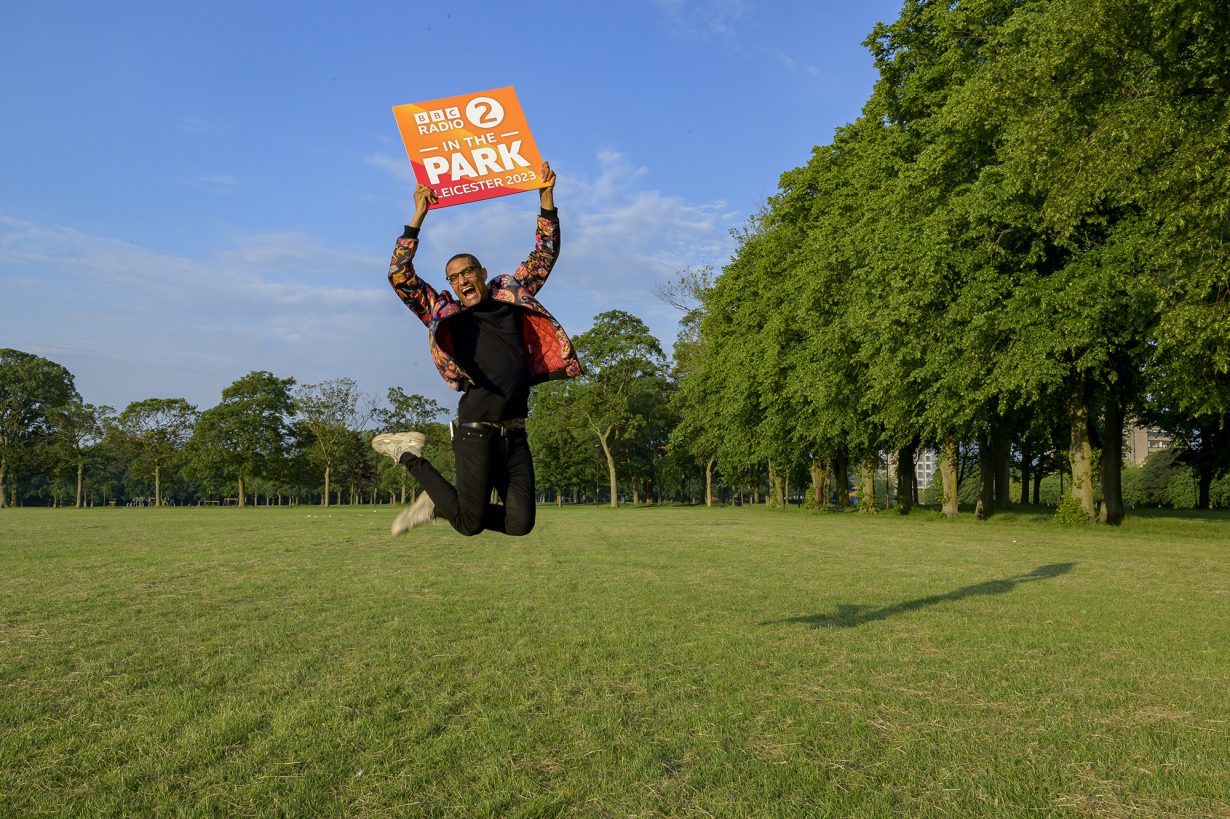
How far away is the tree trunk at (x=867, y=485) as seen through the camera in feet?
146

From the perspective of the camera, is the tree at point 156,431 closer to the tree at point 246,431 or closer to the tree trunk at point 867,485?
the tree at point 246,431

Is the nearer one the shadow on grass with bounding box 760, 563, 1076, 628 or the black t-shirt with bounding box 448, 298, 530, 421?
the black t-shirt with bounding box 448, 298, 530, 421

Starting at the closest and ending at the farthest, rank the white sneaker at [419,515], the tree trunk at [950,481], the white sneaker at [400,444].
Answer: the white sneaker at [419,515]
the white sneaker at [400,444]
the tree trunk at [950,481]

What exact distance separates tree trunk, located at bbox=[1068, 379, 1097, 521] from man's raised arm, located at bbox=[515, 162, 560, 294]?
24159mm

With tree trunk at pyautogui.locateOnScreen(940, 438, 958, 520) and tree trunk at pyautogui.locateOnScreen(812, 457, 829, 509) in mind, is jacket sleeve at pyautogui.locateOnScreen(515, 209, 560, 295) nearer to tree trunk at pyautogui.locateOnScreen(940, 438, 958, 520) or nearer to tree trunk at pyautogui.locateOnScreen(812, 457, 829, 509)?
tree trunk at pyautogui.locateOnScreen(940, 438, 958, 520)

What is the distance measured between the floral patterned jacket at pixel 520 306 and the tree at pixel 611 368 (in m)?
54.5

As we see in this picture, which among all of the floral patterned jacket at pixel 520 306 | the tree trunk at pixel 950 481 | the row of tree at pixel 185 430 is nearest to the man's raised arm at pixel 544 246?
the floral patterned jacket at pixel 520 306

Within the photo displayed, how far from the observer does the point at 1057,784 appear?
4.79 metres

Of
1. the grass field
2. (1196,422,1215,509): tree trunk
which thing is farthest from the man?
(1196,422,1215,509): tree trunk

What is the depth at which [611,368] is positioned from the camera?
212ft

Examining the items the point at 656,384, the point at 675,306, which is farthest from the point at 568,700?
the point at 656,384

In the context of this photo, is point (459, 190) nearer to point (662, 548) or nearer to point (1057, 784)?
point (1057, 784)

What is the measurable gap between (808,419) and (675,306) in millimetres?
24530

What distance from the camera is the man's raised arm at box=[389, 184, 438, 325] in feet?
22.9
